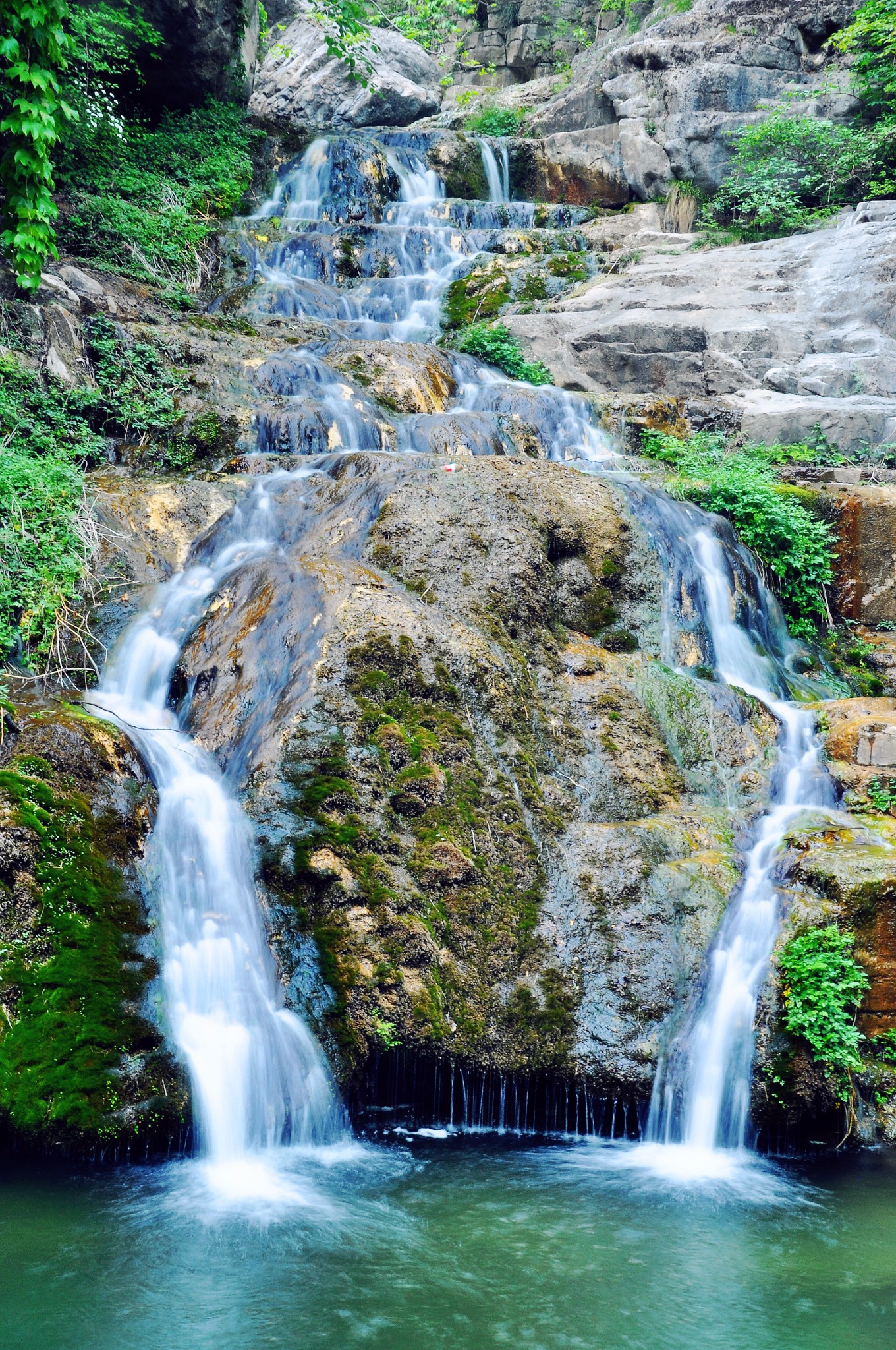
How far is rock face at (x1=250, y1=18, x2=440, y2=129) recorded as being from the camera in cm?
2100

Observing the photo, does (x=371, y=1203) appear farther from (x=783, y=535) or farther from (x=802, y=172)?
(x=802, y=172)

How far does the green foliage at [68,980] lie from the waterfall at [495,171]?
17420mm

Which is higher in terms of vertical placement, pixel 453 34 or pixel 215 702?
pixel 453 34

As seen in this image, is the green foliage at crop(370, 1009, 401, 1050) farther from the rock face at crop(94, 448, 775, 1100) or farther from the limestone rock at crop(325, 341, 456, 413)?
the limestone rock at crop(325, 341, 456, 413)

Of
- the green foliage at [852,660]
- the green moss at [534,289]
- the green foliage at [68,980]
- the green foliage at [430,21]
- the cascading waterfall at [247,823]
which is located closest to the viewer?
the green foliage at [68,980]


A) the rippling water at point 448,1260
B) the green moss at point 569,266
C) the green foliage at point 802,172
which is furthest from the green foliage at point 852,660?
the green foliage at point 802,172

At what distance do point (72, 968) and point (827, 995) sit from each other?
4.20 metres

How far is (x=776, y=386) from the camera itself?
481 inches

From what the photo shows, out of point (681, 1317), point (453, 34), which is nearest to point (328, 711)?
point (681, 1317)

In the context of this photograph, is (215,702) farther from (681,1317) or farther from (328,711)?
(681,1317)

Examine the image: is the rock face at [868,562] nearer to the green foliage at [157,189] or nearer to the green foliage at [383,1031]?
the green foliage at [383,1031]

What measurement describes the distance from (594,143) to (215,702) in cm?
1691

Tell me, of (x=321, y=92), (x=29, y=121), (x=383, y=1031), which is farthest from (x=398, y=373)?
(x=321, y=92)

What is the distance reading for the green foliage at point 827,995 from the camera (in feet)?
17.5
